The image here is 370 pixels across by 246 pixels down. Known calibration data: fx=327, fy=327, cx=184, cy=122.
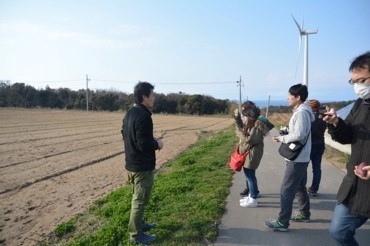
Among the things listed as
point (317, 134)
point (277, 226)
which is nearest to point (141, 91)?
point (277, 226)

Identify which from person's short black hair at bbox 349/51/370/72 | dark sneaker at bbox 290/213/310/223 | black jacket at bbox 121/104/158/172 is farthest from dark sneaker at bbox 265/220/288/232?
person's short black hair at bbox 349/51/370/72

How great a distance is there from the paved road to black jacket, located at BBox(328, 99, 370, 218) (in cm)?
178

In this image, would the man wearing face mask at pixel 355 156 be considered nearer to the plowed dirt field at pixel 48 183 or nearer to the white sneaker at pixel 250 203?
the white sneaker at pixel 250 203

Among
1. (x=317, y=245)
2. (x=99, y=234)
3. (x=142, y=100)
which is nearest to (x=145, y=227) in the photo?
(x=99, y=234)

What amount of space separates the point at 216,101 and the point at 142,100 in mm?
71228

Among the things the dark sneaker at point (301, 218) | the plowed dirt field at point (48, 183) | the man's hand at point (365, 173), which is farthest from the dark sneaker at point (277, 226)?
the plowed dirt field at point (48, 183)

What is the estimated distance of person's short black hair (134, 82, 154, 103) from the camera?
435cm

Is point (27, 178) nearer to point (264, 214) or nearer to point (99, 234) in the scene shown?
point (99, 234)

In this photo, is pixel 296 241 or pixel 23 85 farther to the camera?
pixel 23 85

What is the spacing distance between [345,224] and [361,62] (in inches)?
56.7

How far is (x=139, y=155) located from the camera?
4.30 m

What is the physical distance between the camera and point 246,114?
5789 mm

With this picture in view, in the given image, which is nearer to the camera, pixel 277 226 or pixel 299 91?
pixel 299 91

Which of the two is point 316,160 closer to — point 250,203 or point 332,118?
point 250,203
